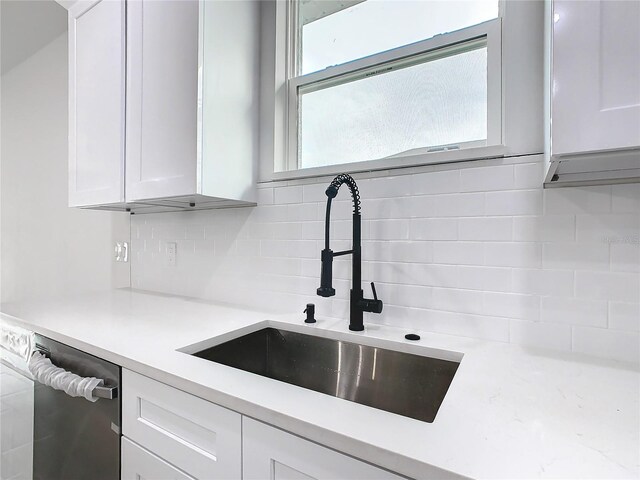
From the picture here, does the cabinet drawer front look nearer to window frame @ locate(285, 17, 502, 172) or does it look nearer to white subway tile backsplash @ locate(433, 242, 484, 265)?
white subway tile backsplash @ locate(433, 242, 484, 265)

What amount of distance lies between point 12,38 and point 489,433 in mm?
4001

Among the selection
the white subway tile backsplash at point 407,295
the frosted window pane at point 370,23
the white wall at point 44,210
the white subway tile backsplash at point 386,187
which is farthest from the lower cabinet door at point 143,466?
the frosted window pane at point 370,23

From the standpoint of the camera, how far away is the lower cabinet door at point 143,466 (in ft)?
2.75

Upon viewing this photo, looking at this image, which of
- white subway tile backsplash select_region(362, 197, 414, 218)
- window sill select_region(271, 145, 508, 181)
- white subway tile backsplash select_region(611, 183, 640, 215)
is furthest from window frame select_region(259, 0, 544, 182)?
white subway tile backsplash select_region(611, 183, 640, 215)

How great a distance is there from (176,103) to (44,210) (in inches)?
89.0

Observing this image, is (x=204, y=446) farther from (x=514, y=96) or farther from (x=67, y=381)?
(x=514, y=96)

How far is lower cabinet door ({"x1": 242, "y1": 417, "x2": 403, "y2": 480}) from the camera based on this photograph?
1.87 ft

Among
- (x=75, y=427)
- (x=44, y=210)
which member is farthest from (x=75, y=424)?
(x=44, y=210)

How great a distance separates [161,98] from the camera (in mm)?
1434

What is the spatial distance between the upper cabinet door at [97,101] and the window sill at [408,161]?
2.91ft

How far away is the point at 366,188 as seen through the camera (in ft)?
4.31

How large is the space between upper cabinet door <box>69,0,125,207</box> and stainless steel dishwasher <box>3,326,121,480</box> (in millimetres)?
789

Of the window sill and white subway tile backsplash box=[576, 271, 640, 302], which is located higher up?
the window sill

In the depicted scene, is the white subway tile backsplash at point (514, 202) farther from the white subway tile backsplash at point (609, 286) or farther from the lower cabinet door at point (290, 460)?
the lower cabinet door at point (290, 460)
